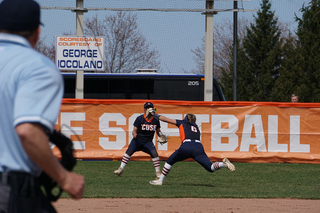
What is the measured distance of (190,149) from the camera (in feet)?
30.9

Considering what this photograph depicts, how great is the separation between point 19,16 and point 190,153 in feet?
25.0

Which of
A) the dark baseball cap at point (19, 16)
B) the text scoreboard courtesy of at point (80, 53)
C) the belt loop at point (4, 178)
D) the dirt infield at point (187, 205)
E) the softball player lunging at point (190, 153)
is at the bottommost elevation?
the dirt infield at point (187, 205)

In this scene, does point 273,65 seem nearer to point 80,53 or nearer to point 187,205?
point 80,53

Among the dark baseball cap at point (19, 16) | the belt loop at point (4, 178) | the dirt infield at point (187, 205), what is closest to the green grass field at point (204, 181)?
the dirt infield at point (187, 205)

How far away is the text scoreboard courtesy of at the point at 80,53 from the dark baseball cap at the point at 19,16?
13.0 metres

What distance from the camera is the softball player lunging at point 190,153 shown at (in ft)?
30.6

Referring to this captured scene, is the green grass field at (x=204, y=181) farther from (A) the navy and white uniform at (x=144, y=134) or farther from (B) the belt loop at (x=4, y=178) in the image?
(B) the belt loop at (x=4, y=178)

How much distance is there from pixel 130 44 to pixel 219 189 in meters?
31.0

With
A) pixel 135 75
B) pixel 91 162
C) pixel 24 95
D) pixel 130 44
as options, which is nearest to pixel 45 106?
pixel 24 95

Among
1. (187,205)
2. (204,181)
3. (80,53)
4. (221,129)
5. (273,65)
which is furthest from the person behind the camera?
(273,65)

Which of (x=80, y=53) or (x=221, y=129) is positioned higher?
(x=80, y=53)

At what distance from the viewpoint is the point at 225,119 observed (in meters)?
14.8

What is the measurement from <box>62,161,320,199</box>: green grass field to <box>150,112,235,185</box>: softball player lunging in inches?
17.0

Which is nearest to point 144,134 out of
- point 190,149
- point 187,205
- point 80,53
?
point 190,149
